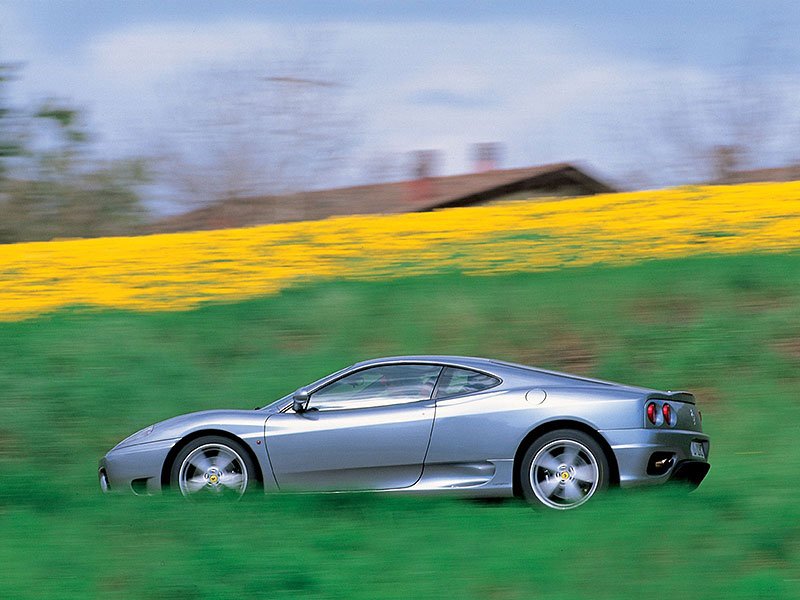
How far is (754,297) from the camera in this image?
13.6 metres

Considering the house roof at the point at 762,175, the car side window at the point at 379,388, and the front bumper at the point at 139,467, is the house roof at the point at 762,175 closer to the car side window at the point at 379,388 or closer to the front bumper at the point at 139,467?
the car side window at the point at 379,388

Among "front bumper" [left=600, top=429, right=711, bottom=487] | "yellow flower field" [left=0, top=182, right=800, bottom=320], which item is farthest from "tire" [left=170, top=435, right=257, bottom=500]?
"yellow flower field" [left=0, top=182, right=800, bottom=320]

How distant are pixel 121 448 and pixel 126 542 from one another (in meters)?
1.84

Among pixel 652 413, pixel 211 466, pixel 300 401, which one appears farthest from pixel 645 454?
pixel 211 466

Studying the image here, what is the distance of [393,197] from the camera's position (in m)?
31.1

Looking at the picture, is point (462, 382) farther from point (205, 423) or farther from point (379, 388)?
point (205, 423)

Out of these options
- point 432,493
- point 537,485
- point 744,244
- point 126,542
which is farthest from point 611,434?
point 744,244

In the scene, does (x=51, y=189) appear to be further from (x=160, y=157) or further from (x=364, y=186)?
(x=364, y=186)

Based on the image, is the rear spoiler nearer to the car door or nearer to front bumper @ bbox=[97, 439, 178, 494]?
the car door

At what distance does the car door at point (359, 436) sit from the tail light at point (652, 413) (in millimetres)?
1427

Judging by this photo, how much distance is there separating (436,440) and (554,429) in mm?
782

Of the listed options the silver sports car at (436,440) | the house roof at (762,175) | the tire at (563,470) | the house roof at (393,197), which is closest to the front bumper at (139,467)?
the silver sports car at (436,440)

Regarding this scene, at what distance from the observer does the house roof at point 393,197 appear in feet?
88.4

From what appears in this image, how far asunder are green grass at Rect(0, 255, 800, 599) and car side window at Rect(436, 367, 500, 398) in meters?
0.80
